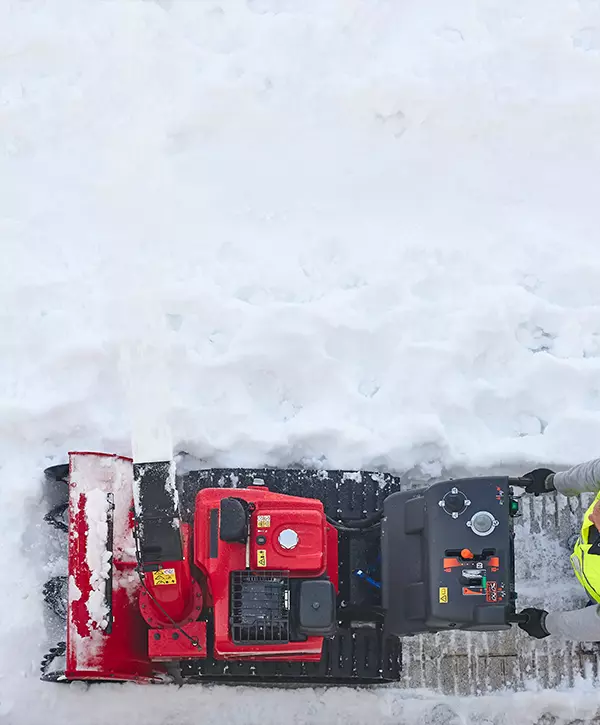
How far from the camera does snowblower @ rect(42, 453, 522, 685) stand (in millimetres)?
3969

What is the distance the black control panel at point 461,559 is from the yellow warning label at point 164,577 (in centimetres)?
119

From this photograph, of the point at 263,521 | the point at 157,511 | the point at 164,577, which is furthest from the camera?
the point at 263,521

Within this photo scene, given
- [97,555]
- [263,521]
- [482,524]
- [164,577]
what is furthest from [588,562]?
[97,555]

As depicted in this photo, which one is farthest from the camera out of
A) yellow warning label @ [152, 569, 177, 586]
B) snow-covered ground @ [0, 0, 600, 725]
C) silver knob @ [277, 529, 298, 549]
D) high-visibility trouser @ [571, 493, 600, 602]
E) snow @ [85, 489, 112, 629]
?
snow-covered ground @ [0, 0, 600, 725]

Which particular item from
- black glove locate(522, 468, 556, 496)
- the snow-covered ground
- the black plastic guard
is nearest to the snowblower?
the black plastic guard

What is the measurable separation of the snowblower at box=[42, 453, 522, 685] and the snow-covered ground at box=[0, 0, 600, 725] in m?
0.34

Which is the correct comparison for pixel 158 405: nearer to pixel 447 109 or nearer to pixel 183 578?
pixel 183 578

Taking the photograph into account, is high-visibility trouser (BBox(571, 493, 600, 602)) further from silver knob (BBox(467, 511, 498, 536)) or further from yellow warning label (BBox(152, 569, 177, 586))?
yellow warning label (BBox(152, 569, 177, 586))

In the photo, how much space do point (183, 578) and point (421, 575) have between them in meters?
1.17

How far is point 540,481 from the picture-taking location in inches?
187

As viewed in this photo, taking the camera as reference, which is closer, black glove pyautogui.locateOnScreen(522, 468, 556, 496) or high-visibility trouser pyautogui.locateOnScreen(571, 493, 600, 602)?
high-visibility trouser pyautogui.locateOnScreen(571, 493, 600, 602)

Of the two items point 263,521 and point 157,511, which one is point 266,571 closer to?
point 263,521

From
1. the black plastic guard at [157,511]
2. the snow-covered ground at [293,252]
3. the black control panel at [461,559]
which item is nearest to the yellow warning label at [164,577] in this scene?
the black plastic guard at [157,511]

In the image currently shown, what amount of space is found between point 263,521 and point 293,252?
1.90m
